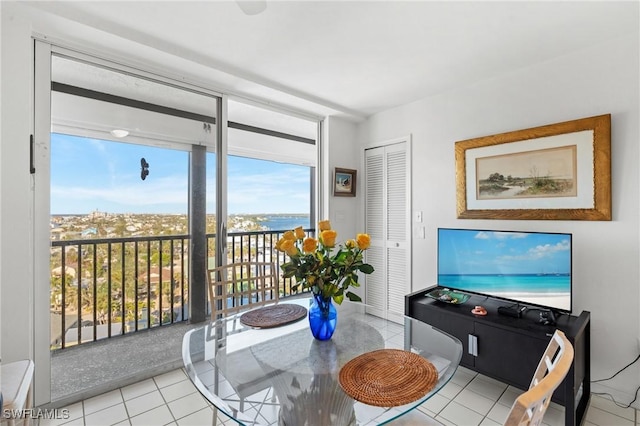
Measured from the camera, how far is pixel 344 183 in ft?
12.3

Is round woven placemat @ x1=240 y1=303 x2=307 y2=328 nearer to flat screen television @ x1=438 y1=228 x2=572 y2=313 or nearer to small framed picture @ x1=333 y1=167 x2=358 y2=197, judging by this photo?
flat screen television @ x1=438 y1=228 x2=572 y2=313

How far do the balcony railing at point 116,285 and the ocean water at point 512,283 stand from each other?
58.3 inches

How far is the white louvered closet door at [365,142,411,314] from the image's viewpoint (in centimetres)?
343

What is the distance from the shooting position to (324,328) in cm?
154

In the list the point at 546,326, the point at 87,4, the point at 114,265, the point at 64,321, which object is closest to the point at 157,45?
the point at 87,4

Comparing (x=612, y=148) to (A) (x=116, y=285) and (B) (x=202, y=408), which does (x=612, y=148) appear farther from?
(A) (x=116, y=285)

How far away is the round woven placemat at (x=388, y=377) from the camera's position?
1097 mm

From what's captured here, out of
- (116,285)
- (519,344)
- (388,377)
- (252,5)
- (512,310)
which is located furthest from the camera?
(116,285)

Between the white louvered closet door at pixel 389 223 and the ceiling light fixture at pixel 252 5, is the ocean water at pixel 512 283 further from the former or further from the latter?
the ceiling light fixture at pixel 252 5

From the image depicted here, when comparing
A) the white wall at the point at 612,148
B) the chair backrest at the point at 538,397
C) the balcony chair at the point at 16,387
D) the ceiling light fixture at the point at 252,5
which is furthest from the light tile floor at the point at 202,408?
the ceiling light fixture at the point at 252,5

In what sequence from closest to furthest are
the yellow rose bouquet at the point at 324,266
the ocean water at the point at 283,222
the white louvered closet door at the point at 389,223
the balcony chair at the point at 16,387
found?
the balcony chair at the point at 16,387
the yellow rose bouquet at the point at 324,266
the white louvered closet door at the point at 389,223
the ocean water at the point at 283,222

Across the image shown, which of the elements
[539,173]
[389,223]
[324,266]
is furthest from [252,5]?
[389,223]

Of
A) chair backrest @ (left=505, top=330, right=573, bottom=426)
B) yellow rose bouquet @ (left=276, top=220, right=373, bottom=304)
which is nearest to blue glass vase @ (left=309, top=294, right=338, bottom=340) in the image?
yellow rose bouquet @ (left=276, top=220, right=373, bottom=304)

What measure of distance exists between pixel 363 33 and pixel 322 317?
5.94ft
